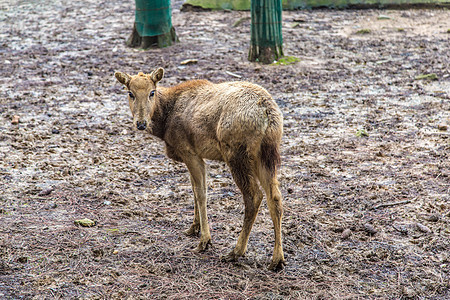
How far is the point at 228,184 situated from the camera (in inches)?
279

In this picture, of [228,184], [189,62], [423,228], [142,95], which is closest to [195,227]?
[228,184]

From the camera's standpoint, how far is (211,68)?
1220 cm

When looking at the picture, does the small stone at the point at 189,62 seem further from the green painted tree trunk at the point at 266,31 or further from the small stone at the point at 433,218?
the small stone at the point at 433,218


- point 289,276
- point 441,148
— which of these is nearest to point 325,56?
point 441,148

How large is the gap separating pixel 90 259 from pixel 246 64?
27.4 ft

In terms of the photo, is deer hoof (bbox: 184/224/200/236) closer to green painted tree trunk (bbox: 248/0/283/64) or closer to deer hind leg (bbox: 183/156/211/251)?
deer hind leg (bbox: 183/156/211/251)

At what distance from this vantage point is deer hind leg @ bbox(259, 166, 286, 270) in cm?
496

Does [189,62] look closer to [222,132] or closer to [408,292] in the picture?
[222,132]

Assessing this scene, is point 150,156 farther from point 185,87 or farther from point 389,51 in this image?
point 389,51

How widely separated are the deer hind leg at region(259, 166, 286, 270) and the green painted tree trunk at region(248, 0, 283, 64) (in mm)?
8040

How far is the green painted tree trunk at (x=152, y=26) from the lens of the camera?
13742mm

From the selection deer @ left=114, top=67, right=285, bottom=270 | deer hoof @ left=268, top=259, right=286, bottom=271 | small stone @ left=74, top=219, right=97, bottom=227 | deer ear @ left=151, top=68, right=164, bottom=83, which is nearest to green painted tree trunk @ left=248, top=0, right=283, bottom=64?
deer @ left=114, top=67, right=285, bottom=270

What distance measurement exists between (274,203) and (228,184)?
2150 mm

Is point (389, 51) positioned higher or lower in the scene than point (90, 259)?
higher
